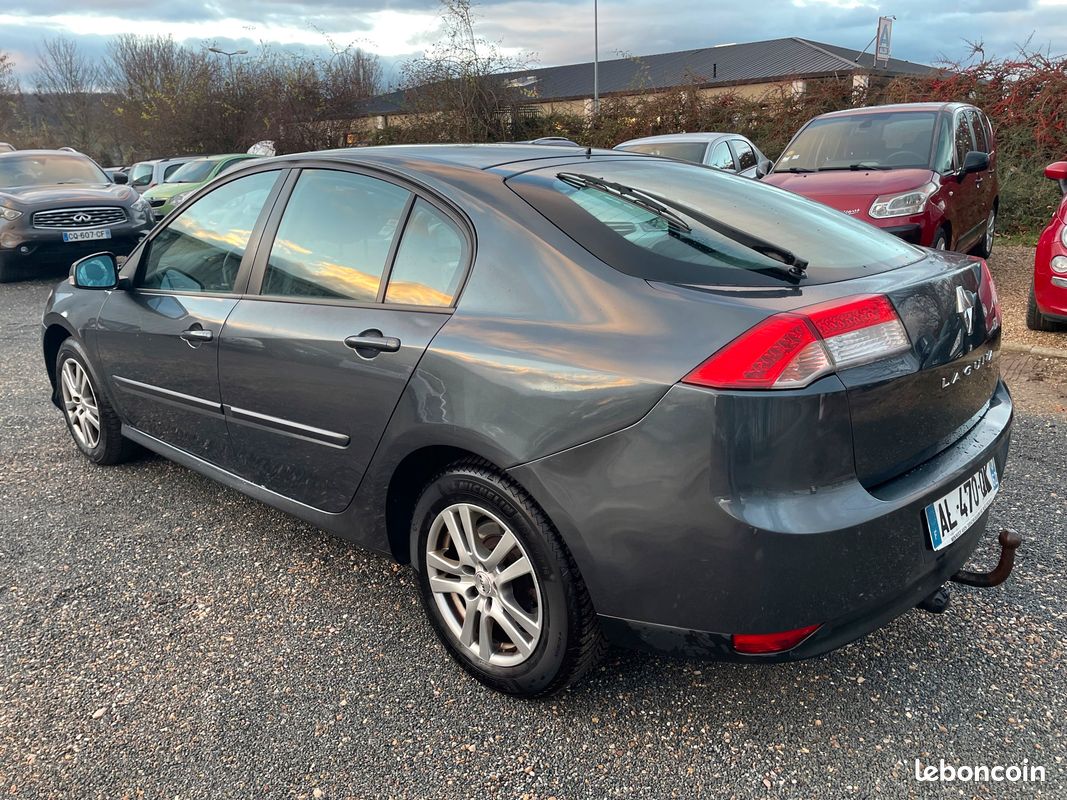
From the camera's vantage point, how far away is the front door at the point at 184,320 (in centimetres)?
306

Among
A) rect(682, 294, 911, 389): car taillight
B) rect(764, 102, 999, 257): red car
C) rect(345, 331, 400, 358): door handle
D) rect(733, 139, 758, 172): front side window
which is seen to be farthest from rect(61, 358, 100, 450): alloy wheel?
rect(733, 139, 758, 172): front side window

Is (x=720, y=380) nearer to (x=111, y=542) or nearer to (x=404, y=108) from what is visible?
(x=111, y=542)

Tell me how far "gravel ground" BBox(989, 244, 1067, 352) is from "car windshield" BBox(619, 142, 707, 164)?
3433mm

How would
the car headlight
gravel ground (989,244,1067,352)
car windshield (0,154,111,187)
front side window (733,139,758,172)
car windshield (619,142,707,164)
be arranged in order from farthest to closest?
car windshield (0,154,111,187)
front side window (733,139,758,172)
car windshield (619,142,707,164)
the car headlight
gravel ground (989,244,1067,352)

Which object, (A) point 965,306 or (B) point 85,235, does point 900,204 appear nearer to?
(A) point 965,306

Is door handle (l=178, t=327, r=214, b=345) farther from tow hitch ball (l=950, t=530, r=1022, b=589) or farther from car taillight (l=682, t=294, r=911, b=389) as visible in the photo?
tow hitch ball (l=950, t=530, r=1022, b=589)

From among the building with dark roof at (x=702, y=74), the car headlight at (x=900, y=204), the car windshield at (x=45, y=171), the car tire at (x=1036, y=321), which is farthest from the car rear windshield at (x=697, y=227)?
the building with dark roof at (x=702, y=74)

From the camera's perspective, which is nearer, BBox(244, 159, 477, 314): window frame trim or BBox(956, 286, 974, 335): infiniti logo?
BBox(956, 286, 974, 335): infiniti logo

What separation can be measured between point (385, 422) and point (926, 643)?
1795mm

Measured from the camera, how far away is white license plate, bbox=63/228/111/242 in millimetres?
10453

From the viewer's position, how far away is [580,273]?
208 cm

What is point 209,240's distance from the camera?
3.27 meters

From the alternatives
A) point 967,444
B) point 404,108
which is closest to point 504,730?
point 967,444

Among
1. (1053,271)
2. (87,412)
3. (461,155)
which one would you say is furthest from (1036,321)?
(87,412)
